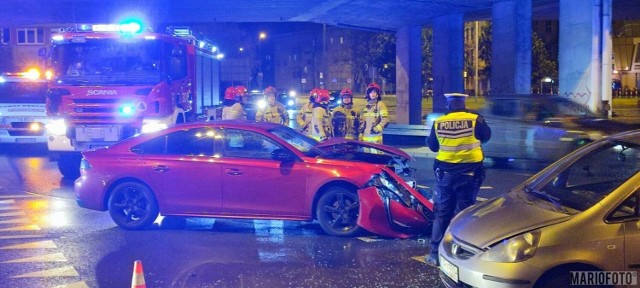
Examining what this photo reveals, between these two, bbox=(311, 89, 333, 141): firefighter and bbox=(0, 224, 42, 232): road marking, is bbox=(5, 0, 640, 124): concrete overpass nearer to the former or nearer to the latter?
bbox=(311, 89, 333, 141): firefighter

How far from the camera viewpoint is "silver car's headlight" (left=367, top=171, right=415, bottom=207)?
317 inches

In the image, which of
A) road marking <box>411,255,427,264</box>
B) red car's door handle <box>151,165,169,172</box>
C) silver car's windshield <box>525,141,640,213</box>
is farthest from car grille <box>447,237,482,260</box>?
red car's door handle <box>151,165,169,172</box>

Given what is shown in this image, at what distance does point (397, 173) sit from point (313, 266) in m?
2.11

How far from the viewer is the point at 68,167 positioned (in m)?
14.4

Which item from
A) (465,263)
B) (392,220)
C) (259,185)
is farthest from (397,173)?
(465,263)

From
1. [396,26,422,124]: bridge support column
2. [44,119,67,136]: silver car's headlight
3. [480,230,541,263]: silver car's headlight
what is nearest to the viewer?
[480,230,541,263]: silver car's headlight

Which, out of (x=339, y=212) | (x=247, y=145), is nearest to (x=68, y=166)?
(x=247, y=145)

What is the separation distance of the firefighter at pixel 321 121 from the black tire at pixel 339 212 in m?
3.59

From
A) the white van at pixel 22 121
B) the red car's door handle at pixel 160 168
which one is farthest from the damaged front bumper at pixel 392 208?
the white van at pixel 22 121

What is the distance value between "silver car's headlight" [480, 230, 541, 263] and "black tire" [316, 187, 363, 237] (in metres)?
3.37

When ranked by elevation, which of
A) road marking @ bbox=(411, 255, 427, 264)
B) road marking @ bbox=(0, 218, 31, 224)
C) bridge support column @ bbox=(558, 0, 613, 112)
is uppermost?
bridge support column @ bbox=(558, 0, 613, 112)

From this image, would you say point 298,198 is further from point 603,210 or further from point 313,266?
point 603,210

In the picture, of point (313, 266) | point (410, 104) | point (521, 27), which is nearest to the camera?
point (313, 266)

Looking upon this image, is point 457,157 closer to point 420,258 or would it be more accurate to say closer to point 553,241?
point 420,258
